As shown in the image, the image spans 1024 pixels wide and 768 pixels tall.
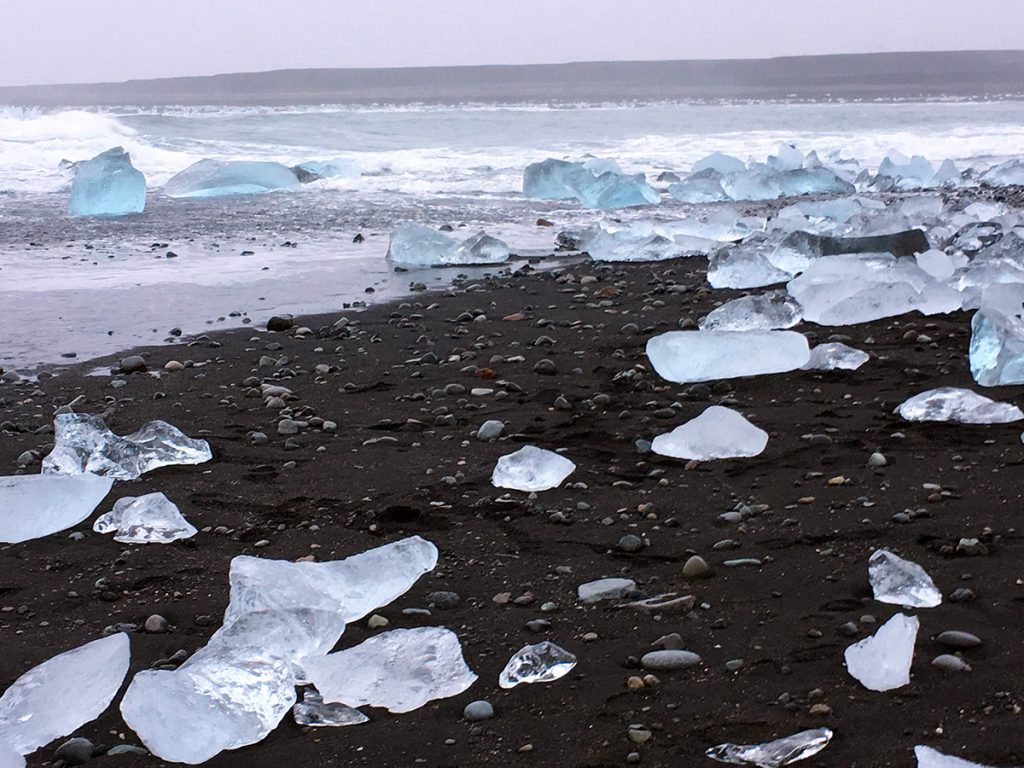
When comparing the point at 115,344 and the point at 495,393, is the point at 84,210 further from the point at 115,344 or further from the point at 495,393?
the point at 495,393

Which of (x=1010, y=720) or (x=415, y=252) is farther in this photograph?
(x=415, y=252)

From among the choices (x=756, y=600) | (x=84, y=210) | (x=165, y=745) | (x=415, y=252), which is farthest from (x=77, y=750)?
(x=84, y=210)

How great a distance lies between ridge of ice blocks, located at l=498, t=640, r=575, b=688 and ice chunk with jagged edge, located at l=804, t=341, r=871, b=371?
2.03m

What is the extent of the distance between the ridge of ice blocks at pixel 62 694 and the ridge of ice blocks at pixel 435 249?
182 inches

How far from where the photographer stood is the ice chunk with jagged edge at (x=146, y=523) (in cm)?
250

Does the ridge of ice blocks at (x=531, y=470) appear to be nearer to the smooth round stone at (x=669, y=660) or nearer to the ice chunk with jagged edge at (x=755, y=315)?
the smooth round stone at (x=669, y=660)

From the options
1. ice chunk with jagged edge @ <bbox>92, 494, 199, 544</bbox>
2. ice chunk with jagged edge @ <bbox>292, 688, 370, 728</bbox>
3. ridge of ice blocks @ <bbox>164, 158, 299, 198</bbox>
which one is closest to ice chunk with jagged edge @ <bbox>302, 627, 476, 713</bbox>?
ice chunk with jagged edge @ <bbox>292, 688, 370, 728</bbox>

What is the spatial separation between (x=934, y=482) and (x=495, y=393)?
1.46 meters

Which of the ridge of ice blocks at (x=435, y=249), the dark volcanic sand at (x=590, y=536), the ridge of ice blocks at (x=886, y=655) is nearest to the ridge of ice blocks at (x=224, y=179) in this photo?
the ridge of ice blocks at (x=435, y=249)

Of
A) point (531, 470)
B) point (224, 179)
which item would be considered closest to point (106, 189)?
point (224, 179)

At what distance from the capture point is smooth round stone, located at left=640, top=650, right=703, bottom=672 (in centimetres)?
184

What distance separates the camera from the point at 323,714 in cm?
178

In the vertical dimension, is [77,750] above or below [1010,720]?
below

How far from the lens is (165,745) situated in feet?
5.51
